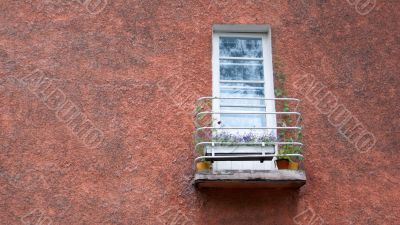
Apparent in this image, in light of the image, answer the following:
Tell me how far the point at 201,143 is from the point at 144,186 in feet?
3.14

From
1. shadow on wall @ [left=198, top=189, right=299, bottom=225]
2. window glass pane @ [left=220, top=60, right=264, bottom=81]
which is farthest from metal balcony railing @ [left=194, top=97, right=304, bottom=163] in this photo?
shadow on wall @ [left=198, top=189, right=299, bottom=225]

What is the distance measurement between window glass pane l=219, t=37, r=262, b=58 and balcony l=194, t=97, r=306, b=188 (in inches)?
32.1

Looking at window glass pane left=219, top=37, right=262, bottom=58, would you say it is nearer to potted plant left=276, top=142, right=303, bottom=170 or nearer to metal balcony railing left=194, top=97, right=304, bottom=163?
metal balcony railing left=194, top=97, right=304, bottom=163

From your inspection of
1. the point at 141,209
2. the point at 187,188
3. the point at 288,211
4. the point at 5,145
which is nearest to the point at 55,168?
the point at 5,145

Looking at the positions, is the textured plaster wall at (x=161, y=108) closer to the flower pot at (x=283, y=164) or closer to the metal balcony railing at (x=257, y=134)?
the metal balcony railing at (x=257, y=134)

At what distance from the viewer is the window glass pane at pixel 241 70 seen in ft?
26.8

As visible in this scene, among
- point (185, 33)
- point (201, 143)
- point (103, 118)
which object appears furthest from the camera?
point (185, 33)

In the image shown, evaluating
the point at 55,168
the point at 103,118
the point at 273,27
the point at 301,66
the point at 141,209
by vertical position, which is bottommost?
the point at 141,209

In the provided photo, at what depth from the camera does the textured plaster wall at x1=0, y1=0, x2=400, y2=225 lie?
723 cm

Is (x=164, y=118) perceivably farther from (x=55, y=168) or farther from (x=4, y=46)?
(x=4, y=46)

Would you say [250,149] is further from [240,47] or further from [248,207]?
[240,47]

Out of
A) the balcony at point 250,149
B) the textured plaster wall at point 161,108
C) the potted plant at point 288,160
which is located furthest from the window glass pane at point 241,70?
the potted plant at point 288,160

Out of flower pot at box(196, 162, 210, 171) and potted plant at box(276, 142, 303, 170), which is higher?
potted plant at box(276, 142, 303, 170)

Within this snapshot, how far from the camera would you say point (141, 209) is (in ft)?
23.5
